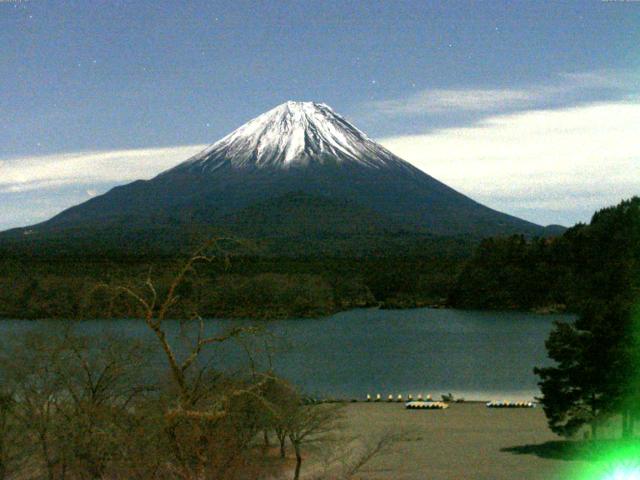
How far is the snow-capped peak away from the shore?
92949 mm

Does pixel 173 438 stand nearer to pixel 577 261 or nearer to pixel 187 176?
pixel 577 261

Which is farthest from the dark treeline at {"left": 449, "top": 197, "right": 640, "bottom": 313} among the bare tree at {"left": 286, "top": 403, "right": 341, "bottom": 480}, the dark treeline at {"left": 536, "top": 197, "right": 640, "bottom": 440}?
the bare tree at {"left": 286, "top": 403, "right": 341, "bottom": 480}

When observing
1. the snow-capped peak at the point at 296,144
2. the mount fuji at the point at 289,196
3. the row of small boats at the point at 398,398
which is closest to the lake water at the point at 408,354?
the row of small boats at the point at 398,398

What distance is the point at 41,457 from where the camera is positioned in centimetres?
875

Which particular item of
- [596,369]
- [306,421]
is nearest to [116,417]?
[306,421]

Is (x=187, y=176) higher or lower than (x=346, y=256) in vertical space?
higher

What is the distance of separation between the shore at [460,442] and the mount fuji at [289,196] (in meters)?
57.7

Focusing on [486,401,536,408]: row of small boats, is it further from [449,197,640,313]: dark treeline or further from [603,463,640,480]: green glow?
[449,197,640,313]: dark treeline

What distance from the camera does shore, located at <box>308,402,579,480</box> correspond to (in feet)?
45.0

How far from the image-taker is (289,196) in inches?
3873

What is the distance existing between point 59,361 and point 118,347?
1.98 ft

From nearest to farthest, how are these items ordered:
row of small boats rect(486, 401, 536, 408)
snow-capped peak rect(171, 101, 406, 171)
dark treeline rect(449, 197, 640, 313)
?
row of small boats rect(486, 401, 536, 408) → dark treeline rect(449, 197, 640, 313) → snow-capped peak rect(171, 101, 406, 171)

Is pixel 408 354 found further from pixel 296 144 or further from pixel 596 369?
pixel 296 144

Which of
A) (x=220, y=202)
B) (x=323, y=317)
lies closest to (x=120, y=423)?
(x=323, y=317)
